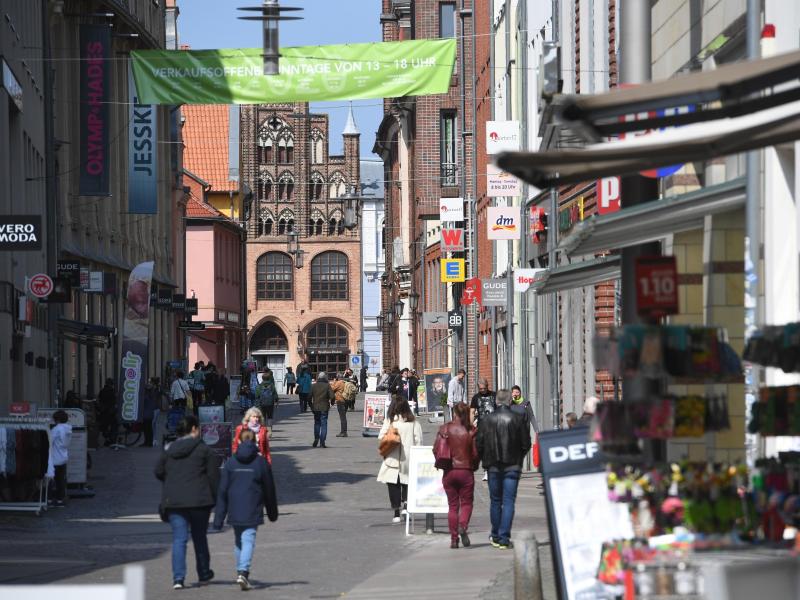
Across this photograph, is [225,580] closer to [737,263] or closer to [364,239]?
[737,263]

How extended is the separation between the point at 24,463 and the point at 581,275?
10275 millimetres

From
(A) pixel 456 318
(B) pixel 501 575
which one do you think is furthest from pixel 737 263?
(A) pixel 456 318

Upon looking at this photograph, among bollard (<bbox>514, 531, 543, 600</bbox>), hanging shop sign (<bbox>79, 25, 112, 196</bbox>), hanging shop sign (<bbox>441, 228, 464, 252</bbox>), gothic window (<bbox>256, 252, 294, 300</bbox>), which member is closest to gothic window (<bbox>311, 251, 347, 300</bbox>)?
gothic window (<bbox>256, 252, 294, 300</bbox>)

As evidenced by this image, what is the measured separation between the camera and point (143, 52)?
24156 mm

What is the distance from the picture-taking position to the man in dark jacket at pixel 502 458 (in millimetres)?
17734

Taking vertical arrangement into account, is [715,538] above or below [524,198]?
below

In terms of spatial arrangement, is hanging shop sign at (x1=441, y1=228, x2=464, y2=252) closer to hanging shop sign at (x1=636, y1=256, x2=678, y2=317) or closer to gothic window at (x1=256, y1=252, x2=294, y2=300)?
hanging shop sign at (x1=636, y1=256, x2=678, y2=317)

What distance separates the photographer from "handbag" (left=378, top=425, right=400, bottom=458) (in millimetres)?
20750

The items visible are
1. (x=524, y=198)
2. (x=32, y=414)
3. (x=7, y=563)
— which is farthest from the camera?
(x=524, y=198)

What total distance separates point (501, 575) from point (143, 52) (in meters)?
11.7

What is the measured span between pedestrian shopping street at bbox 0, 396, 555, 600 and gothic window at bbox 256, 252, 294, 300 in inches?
3798

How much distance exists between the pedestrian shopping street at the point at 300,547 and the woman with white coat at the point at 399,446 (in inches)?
19.1

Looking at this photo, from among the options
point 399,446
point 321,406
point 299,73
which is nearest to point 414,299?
point 321,406

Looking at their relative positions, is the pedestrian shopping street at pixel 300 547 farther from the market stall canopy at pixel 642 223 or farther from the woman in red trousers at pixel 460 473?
the market stall canopy at pixel 642 223
